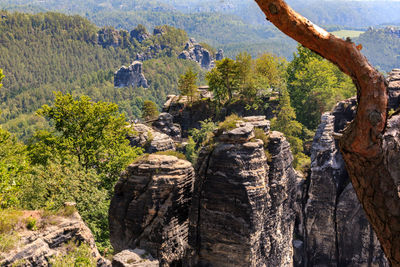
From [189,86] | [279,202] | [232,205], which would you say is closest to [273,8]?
[232,205]

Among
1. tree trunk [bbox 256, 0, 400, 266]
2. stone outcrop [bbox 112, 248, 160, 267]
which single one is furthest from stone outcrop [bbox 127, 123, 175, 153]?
tree trunk [bbox 256, 0, 400, 266]

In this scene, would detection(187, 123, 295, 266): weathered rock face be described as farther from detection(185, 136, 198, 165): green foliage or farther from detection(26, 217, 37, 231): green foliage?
detection(185, 136, 198, 165): green foliage

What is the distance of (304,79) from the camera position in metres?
51.0

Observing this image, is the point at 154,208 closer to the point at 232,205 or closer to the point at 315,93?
the point at 232,205

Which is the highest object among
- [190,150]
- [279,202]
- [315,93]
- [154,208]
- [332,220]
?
[315,93]

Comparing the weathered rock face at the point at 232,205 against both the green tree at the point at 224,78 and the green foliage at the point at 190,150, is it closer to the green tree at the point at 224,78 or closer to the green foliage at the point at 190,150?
the green foliage at the point at 190,150

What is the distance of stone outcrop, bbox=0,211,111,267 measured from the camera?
10.2 metres

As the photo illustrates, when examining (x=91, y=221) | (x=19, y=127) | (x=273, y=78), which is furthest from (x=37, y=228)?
(x=19, y=127)

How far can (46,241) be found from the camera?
11.5 m

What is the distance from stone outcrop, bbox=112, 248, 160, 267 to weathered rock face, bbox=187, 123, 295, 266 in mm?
2739

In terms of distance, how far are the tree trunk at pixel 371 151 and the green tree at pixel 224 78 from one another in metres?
46.3

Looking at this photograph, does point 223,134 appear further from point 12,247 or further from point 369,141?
point 369,141

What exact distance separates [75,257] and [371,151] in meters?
11.5

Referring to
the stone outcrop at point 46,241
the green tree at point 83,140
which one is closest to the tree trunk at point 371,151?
Result: the stone outcrop at point 46,241
